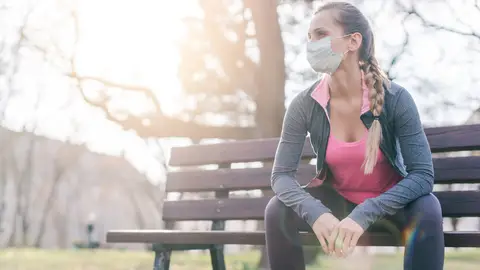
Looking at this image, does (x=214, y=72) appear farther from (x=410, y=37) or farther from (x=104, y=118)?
(x=410, y=37)

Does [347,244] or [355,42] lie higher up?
[355,42]

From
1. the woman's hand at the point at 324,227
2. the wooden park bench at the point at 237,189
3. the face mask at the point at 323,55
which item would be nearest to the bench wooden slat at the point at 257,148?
the wooden park bench at the point at 237,189

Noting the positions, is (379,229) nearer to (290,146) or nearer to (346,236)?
(346,236)

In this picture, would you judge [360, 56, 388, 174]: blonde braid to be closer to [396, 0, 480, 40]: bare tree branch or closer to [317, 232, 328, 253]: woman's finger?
[317, 232, 328, 253]: woman's finger

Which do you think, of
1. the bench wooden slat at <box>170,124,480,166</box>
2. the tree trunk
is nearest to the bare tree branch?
the tree trunk

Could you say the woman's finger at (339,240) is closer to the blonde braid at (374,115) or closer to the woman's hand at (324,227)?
the woman's hand at (324,227)

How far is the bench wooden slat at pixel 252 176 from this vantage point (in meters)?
3.72

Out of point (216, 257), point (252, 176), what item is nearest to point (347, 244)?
point (252, 176)

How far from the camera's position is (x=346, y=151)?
3104 mm

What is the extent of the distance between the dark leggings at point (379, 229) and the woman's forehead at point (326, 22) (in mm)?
725

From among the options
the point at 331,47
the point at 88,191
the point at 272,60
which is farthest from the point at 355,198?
the point at 88,191

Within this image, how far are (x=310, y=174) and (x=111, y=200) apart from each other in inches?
1509

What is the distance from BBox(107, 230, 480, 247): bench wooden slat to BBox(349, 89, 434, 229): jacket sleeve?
188 millimetres

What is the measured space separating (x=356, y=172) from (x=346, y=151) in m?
0.10
